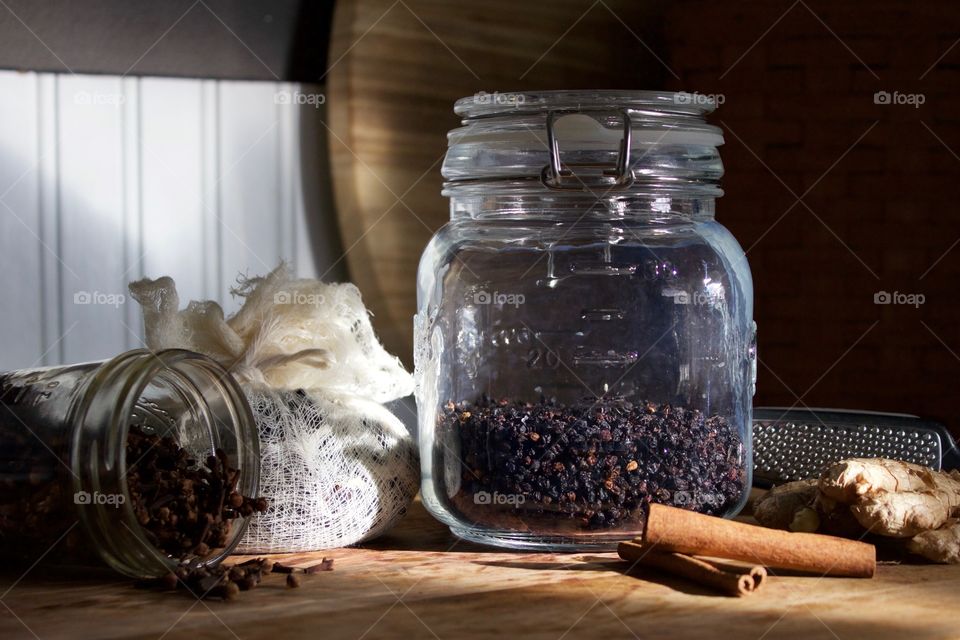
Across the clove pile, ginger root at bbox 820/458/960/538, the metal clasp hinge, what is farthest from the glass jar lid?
the clove pile

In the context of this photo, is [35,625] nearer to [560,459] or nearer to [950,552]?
[560,459]

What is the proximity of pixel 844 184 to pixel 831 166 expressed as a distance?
0.03 m

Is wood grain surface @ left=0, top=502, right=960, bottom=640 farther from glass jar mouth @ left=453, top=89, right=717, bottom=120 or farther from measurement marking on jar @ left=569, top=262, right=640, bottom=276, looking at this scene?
glass jar mouth @ left=453, top=89, right=717, bottom=120

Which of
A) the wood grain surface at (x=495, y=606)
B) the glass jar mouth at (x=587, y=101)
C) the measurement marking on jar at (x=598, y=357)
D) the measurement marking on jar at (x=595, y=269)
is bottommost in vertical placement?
the wood grain surface at (x=495, y=606)

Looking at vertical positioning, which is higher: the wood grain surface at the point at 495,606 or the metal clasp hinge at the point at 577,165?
the metal clasp hinge at the point at 577,165

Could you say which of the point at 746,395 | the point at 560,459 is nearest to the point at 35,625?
the point at 560,459

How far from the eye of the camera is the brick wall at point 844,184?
5.90 ft

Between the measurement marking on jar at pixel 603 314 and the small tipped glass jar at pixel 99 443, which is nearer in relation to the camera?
the small tipped glass jar at pixel 99 443

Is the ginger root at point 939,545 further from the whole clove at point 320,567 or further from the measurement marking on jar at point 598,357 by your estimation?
the whole clove at point 320,567

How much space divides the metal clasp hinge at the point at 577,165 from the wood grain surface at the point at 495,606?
32cm

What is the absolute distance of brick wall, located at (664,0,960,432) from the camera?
1799 millimetres

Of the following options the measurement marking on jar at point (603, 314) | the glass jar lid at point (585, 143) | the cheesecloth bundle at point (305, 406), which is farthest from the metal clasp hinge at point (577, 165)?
the cheesecloth bundle at point (305, 406)

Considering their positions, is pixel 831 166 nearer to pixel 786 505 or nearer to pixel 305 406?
pixel 786 505

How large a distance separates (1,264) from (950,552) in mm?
1382
